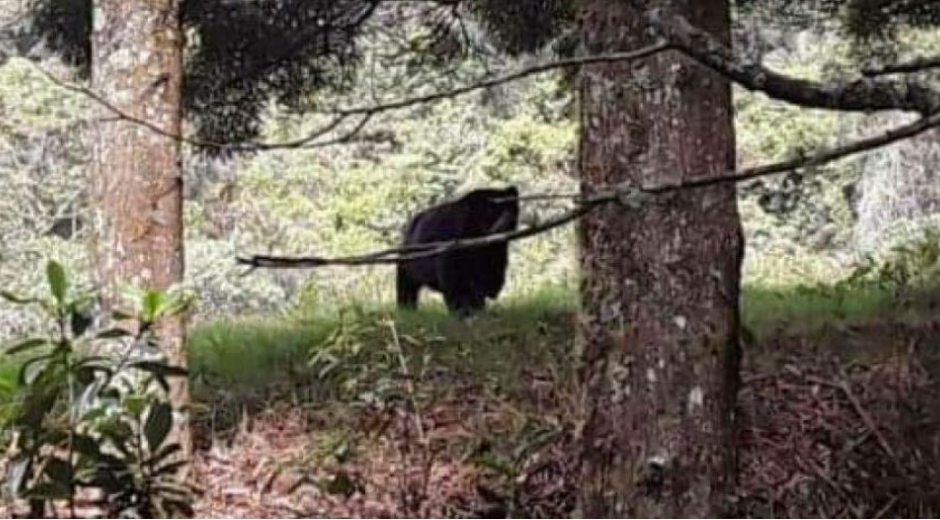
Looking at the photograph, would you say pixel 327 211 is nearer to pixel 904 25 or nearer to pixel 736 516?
pixel 904 25

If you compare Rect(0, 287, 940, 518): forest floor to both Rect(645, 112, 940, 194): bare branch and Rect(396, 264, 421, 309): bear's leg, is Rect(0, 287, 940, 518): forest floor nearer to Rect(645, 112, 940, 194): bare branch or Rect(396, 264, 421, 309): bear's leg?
Rect(645, 112, 940, 194): bare branch

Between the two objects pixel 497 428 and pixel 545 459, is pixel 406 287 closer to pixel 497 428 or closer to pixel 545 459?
pixel 497 428

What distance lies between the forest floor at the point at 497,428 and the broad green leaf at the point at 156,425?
67.4 inches

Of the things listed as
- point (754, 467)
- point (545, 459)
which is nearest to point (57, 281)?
point (545, 459)

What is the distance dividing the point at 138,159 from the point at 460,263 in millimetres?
5107

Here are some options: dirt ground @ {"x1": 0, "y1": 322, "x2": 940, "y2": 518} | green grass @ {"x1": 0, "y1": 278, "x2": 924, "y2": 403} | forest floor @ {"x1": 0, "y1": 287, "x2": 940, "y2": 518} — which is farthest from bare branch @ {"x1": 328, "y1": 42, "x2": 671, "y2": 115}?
green grass @ {"x1": 0, "y1": 278, "x2": 924, "y2": 403}

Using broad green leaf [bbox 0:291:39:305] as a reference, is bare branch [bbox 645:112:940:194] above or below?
above

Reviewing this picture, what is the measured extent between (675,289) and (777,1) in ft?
13.3

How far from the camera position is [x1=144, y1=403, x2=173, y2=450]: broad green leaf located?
2.90 meters

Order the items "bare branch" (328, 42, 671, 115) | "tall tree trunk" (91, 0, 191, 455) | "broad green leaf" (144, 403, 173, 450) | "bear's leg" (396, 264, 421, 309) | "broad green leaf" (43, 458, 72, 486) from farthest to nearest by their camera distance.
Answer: "bear's leg" (396, 264, 421, 309), "tall tree trunk" (91, 0, 191, 455), "broad green leaf" (144, 403, 173, 450), "broad green leaf" (43, 458, 72, 486), "bare branch" (328, 42, 671, 115)

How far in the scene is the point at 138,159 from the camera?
486cm

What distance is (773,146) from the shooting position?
16672 millimetres

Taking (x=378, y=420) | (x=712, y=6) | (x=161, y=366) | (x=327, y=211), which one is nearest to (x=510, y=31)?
(x=378, y=420)

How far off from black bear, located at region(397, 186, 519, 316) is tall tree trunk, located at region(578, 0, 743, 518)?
206 inches
